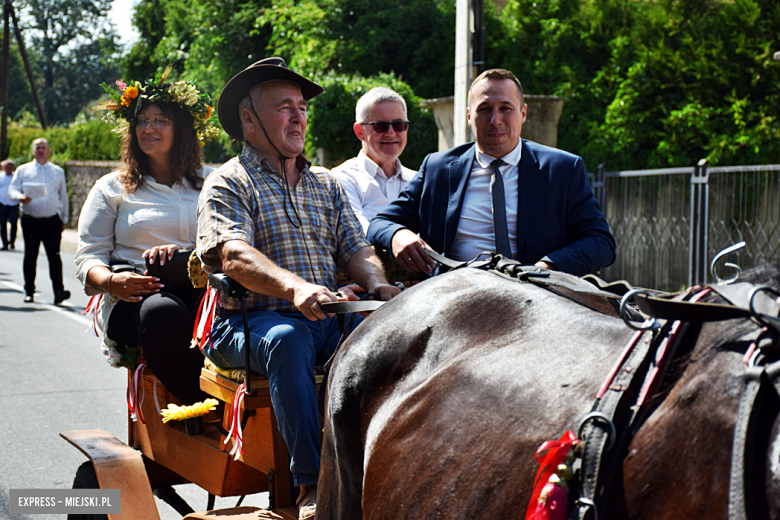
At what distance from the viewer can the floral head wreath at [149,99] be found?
399cm

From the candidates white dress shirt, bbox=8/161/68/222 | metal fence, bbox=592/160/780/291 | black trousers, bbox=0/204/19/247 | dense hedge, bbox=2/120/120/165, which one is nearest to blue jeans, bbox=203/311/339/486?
metal fence, bbox=592/160/780/291

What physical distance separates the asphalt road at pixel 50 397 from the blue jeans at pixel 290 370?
1.47 metres

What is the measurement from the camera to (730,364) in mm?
1259

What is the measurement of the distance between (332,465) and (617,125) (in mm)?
9370

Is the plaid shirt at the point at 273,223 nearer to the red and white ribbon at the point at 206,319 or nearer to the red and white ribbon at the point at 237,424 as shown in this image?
the red and white ribbon at the point at 206,319

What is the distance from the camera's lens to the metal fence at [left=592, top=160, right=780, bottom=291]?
26.6 feet

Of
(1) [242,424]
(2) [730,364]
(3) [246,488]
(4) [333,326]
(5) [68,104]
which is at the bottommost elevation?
(3) [246,488]

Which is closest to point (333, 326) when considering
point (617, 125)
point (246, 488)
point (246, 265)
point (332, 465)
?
point (246, 265)

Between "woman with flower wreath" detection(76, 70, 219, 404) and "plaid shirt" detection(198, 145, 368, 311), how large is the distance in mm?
414

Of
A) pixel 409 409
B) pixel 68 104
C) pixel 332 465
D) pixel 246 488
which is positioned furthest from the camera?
pixel 68 104

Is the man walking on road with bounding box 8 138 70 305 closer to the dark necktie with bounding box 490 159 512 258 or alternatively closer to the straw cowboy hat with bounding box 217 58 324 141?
the straw cowboy hat with bounding box 217 58 324 141

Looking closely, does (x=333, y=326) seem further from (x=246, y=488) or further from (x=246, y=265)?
(x=246, y=488)

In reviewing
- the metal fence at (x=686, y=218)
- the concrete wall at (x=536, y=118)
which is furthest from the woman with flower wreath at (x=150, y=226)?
the metal fence at (x=686, y=218)

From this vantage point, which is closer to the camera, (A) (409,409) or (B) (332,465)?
(A) (409,409)
